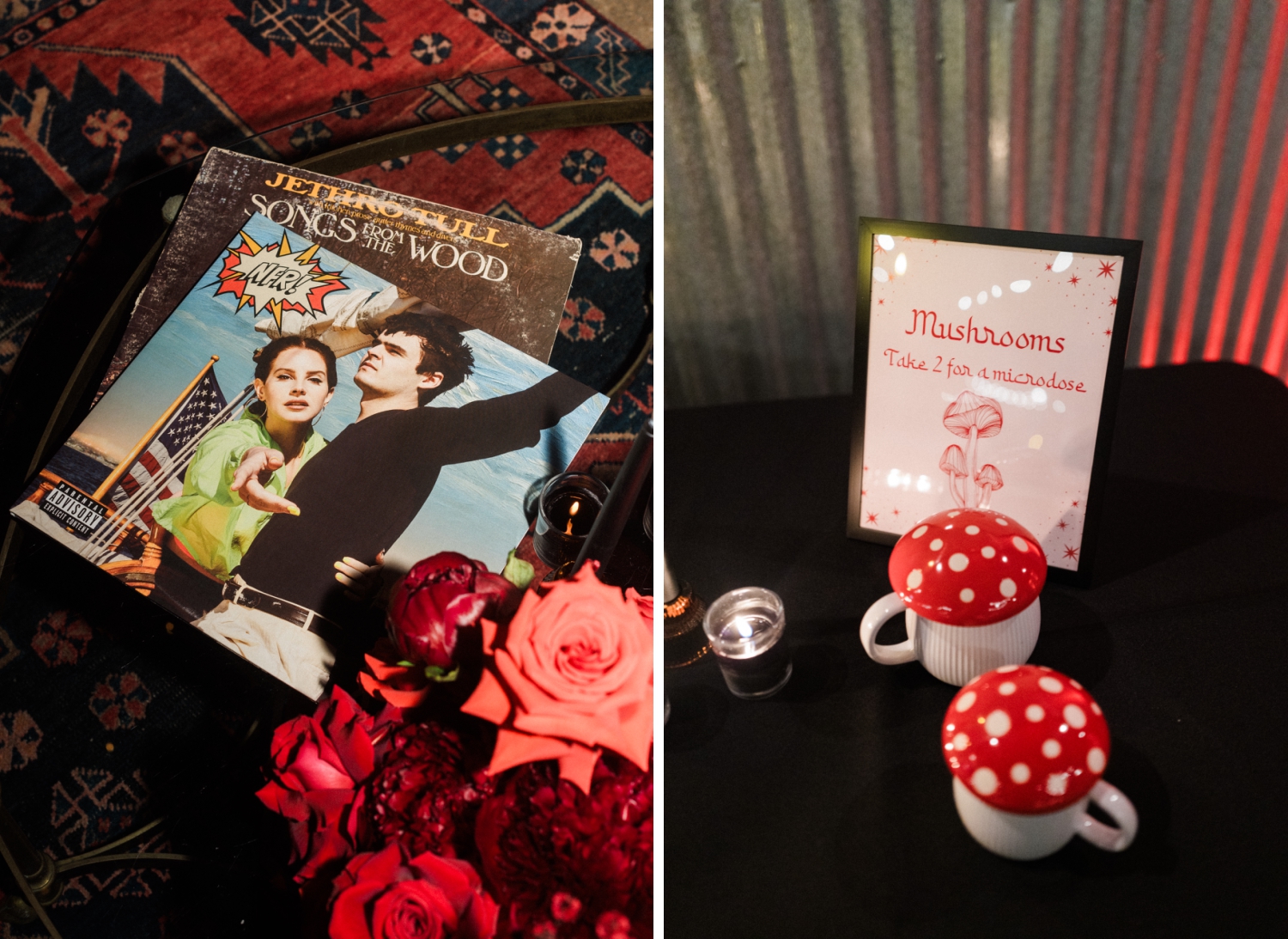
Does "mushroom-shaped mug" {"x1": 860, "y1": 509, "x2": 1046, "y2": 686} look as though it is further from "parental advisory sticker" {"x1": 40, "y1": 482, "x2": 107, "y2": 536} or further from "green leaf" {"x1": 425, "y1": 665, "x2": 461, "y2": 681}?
"parental advisory sticker" {"x1": 40, "y1": 482, "x2": 107, "y2": 536}

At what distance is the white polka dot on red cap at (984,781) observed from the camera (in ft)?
1.57

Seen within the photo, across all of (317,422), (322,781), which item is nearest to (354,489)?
(317,422)

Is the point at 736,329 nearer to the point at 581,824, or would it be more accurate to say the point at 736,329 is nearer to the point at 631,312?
the point at 631,312

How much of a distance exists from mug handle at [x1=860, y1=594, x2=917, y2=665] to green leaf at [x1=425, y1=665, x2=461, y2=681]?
0.98 ft

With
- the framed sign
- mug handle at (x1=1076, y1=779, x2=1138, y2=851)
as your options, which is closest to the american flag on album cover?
the framed sign

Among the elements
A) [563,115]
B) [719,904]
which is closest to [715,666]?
[719,904]

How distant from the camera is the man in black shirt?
521 millimetres

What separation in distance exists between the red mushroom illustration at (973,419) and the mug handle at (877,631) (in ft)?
0.45

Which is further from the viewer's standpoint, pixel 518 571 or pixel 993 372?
pixel 993 372

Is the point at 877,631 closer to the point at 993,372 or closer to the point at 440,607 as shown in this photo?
the point at 993,372

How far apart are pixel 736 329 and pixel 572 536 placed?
27.0 inches

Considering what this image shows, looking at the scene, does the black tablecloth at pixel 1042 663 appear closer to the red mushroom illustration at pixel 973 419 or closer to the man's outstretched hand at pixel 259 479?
the red mushroom illustration at pixel 973 419

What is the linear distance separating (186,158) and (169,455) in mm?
328

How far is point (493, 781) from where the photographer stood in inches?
16.2
